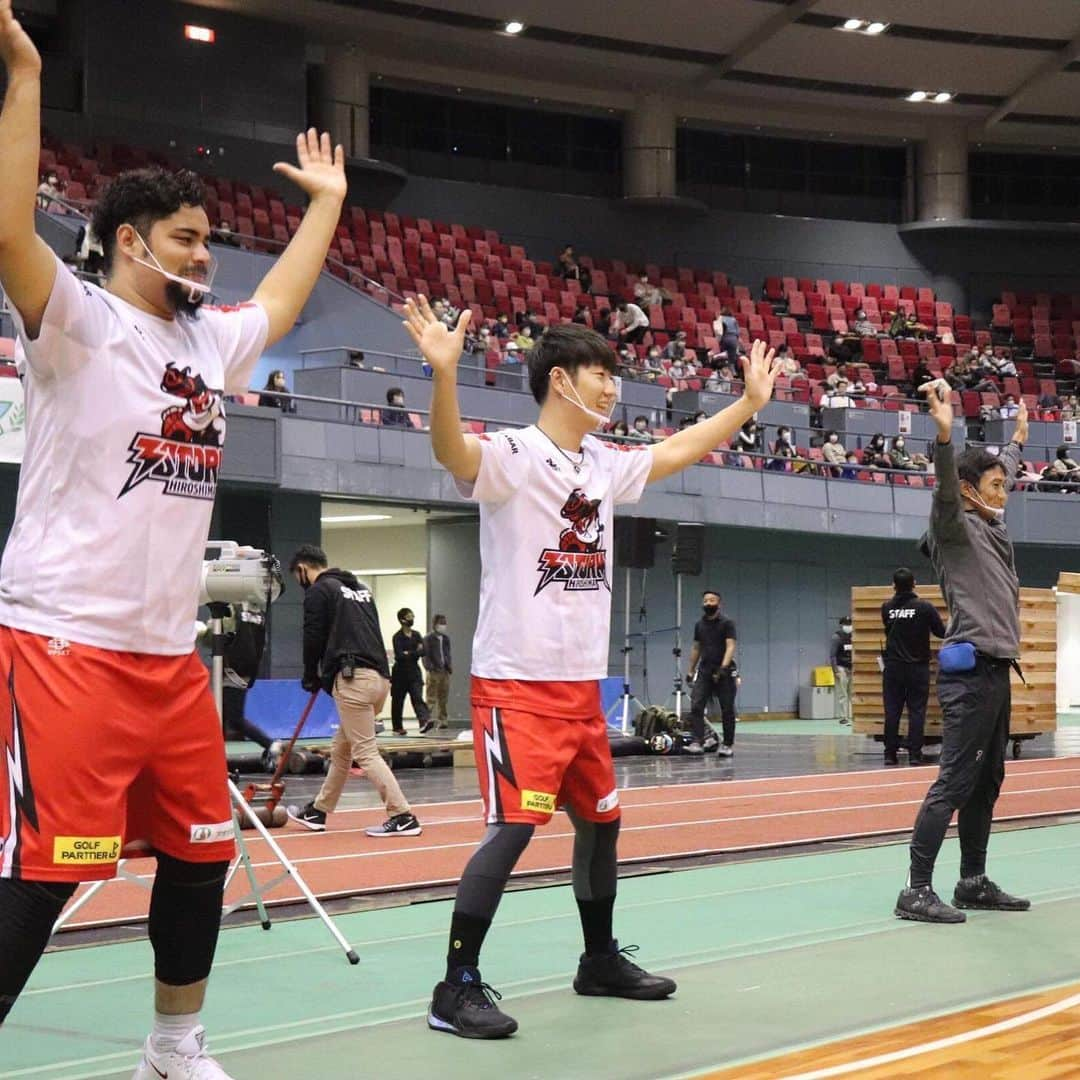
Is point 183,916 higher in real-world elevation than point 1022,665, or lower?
higher

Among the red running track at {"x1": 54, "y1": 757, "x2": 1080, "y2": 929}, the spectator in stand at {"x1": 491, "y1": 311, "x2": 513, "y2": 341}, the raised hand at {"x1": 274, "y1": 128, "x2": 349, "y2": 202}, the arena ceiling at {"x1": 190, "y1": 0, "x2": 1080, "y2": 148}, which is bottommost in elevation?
the red running track at {"x1": 54, "y1": 757, "x2": 1080, "y2": 929}

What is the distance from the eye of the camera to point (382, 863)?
29.5 ft

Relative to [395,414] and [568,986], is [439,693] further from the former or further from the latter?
[568,986]

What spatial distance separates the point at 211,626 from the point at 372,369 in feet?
55.5

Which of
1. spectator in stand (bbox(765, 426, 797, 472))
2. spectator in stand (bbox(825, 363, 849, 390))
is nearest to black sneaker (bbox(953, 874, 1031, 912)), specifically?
spectator in stand (bbox(765, 426, 797, 472))

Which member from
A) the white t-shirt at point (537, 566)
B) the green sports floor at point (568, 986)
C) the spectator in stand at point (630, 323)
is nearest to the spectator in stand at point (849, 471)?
the spectator in stand at point (630, 323)

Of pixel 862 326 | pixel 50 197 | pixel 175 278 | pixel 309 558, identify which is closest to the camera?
pixel 175 278

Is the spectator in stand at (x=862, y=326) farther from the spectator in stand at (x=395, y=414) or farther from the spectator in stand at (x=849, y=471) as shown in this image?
the spectator in stand at (x=395, y=414)

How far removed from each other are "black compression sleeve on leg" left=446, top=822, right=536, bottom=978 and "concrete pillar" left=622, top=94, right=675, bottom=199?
32.1m

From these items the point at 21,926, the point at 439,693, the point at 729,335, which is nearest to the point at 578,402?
the point at 21,926

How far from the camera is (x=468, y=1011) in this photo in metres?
4.78

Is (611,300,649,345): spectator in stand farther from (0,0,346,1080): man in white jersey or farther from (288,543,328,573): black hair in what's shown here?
(0,0,346,1080): man in white jersey

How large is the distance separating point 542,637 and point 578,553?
0.31 meters

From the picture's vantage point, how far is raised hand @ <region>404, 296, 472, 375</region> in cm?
467
